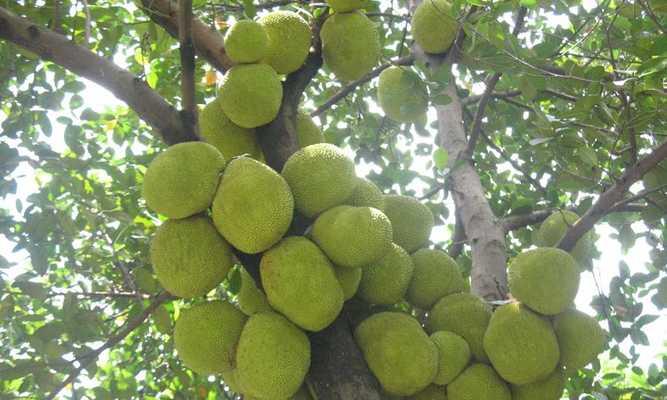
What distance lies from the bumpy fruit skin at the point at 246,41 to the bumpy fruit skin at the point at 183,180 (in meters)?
0.34

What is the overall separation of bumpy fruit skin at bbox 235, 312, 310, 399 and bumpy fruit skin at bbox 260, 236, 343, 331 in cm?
5

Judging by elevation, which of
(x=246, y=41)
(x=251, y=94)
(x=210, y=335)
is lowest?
(x=210, y=335)

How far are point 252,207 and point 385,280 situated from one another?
530 millimetres

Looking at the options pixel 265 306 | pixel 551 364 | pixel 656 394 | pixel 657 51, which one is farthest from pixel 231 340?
pixel 656 394

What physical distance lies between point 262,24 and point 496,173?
72.2 inches

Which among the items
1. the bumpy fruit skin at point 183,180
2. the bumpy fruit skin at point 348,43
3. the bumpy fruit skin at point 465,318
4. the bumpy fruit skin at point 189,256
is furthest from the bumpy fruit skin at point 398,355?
the bumpy fruit skin at point 348,43

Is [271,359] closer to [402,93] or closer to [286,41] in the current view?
[286,41]

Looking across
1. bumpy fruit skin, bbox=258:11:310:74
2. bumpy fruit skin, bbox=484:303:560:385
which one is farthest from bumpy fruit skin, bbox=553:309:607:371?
bumpy fruit skin, bbox=258:11:310:74

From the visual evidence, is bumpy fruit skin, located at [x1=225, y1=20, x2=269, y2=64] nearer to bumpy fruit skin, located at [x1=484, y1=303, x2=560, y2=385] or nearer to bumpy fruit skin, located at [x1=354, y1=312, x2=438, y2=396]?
bumpy fruit skin, located at [x1=354, y1=312, x2=438, y2=396]

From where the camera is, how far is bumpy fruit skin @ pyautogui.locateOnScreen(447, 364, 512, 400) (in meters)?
1.76

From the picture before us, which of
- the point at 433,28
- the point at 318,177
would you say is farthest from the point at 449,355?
the point at 433,28

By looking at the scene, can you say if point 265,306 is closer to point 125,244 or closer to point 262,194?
point 262,194

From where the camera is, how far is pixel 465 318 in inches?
75.5

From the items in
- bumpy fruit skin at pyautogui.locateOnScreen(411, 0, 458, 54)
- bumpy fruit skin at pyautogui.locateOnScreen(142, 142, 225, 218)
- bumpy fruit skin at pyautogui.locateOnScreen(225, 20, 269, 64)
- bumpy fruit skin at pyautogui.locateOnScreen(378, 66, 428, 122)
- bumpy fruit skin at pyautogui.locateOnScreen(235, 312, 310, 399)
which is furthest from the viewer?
bumpy fruit skin at pyautogui.locateOnScreen(411, 0, 458, 54)
